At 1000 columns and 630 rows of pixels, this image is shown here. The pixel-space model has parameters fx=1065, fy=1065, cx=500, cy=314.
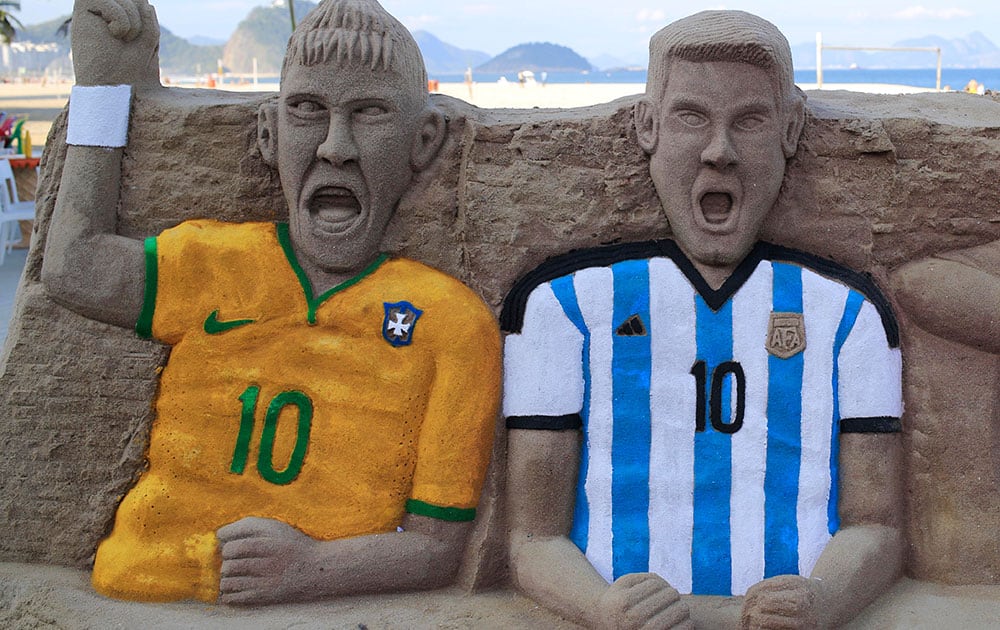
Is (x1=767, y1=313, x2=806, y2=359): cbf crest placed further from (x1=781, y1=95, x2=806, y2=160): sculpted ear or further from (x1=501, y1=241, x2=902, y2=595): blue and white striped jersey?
(x1=781, y1=95, x2=806, y2=160): sculpted ear

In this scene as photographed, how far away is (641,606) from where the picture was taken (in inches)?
110

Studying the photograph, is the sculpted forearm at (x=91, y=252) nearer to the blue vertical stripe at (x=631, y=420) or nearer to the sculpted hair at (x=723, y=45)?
the blue vertical stripe at (x=631, y=420)

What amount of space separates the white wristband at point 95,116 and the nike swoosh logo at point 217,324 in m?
0.62

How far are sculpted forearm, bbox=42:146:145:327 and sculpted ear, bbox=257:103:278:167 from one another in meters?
0.47

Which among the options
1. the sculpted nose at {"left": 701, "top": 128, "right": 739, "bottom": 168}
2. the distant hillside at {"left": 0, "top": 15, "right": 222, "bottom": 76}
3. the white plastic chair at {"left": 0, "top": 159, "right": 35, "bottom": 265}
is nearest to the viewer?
the sculpted nose at {"left": 701, "top": 128, "right": 739, "bottom": 168}

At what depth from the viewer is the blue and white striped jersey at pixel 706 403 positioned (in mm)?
3162

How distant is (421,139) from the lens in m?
3.30

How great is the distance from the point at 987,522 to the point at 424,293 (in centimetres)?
184

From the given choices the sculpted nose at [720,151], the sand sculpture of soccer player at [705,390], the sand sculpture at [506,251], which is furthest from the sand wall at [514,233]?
the sculpted nose at [720,151]

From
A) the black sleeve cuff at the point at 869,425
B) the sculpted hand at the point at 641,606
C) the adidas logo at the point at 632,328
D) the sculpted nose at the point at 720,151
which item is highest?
the sculpted nose at the point at 720,151

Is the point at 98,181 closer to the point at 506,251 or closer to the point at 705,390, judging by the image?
the point at 506,251

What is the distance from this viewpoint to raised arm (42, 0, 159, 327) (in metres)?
3.24

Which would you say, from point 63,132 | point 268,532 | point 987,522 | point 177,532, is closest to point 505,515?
point 268,532

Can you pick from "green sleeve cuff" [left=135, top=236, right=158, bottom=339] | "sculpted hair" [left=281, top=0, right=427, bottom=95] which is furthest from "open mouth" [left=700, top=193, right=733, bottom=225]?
"green sleeve cuff" [left=135, top=236, right=158, bottom=339]
